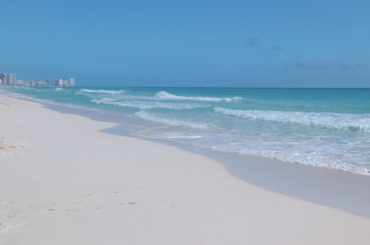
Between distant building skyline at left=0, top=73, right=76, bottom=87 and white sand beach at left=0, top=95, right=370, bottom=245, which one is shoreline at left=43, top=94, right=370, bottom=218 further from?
distant building skyline at left=0, top=73, right=76, bottom=87

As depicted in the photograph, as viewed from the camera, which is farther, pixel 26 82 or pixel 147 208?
pixel 26 82

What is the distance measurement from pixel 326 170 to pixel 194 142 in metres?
5.01

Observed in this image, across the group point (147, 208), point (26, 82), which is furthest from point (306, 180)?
point (26, 82)

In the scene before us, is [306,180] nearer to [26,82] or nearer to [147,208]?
[147,208]

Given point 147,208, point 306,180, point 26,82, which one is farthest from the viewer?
point 26,82

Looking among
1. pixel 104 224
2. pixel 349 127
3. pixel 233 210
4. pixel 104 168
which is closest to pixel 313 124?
pixel 349 127

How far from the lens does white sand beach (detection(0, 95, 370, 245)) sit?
4555mm

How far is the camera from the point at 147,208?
5.55 meters

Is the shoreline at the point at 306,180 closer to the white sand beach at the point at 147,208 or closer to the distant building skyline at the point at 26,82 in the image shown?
the white sand beach at the point at 147,208

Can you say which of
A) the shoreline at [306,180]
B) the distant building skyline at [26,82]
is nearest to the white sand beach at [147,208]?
the shoreline at [306,180]

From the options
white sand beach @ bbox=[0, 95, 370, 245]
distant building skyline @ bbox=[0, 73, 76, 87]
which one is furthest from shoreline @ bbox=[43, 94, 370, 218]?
distant building skyline @ bbox=[0, 73, 76, 87]

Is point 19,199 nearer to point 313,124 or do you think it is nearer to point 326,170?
point 326,170


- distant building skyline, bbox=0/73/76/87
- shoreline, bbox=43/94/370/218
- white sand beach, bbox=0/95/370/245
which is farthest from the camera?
distant building skyline, bbox=0/73/76/87

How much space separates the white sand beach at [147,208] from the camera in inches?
179
